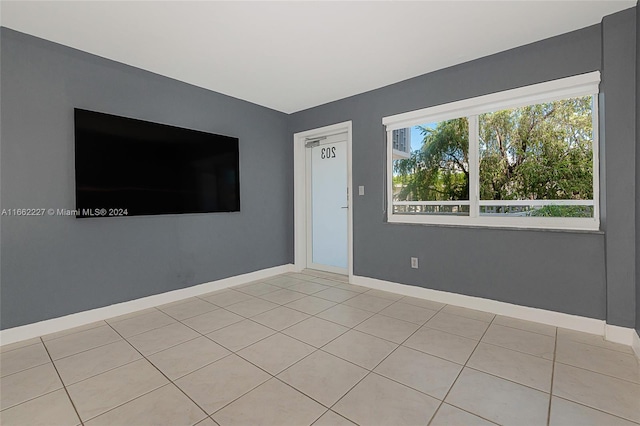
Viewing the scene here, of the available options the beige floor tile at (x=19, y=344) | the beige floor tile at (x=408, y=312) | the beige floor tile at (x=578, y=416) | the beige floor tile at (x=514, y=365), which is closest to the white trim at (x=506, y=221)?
the beige floor tile at (x=408, y=312)

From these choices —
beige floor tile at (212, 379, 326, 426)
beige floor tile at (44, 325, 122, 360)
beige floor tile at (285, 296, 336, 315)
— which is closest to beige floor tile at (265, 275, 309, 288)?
beige floor tile at (285, 296, 336, 315)

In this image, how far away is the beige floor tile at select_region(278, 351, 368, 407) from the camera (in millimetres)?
1701

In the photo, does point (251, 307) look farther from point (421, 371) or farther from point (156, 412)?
point (421, 371)

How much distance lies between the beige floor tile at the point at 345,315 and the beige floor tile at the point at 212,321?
85 centimetres

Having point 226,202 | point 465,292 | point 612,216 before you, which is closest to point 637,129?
point 612,216

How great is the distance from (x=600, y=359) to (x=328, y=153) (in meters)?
3.75

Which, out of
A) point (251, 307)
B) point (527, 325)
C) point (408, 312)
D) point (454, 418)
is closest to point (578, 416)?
point (454, 418)

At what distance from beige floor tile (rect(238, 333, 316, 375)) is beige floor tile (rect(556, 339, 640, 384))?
1.83m

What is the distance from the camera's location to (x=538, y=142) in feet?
9.32

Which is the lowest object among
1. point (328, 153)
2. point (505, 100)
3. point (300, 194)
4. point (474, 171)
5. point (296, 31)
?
point (300, 194)

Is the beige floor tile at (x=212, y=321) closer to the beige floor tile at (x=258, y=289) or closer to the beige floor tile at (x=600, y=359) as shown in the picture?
the beige floor tile at (x=258, y=289)

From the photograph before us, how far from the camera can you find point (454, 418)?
4.89 ft

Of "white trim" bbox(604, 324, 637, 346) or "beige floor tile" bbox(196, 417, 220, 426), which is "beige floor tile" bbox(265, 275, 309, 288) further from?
"white trim" bbox(604, 324, 637, 346)

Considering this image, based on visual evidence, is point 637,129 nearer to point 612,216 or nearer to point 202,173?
point 612,216
